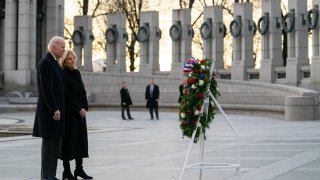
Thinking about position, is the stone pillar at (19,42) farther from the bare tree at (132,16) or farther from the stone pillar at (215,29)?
the bare tree at (132,16)

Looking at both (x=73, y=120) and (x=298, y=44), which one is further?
(x=298, y=44)

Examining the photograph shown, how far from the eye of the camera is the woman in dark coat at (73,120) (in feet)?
31.4

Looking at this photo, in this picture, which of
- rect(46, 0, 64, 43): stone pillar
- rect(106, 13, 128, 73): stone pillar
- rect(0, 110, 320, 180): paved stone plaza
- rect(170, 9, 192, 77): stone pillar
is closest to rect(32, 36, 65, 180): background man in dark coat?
rect(0, 110, 320, 180): paved stone plaza

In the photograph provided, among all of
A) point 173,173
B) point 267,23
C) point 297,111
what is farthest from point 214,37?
point 173,173

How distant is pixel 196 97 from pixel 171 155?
4.39 metres

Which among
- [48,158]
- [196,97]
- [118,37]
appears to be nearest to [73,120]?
[48,158]

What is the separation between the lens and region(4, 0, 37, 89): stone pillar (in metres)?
39.8

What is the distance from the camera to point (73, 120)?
31.7ft

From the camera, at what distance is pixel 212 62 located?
29.6 feet

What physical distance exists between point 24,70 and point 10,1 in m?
4.11

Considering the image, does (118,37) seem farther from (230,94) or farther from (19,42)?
(230,94)

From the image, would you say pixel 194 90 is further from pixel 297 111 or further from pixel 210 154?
pixel 297 111

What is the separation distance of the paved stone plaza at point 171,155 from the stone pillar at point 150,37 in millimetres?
21692

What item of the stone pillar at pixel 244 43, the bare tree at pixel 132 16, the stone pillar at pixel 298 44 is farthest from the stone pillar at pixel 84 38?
the bare tree at pixel 132 16
